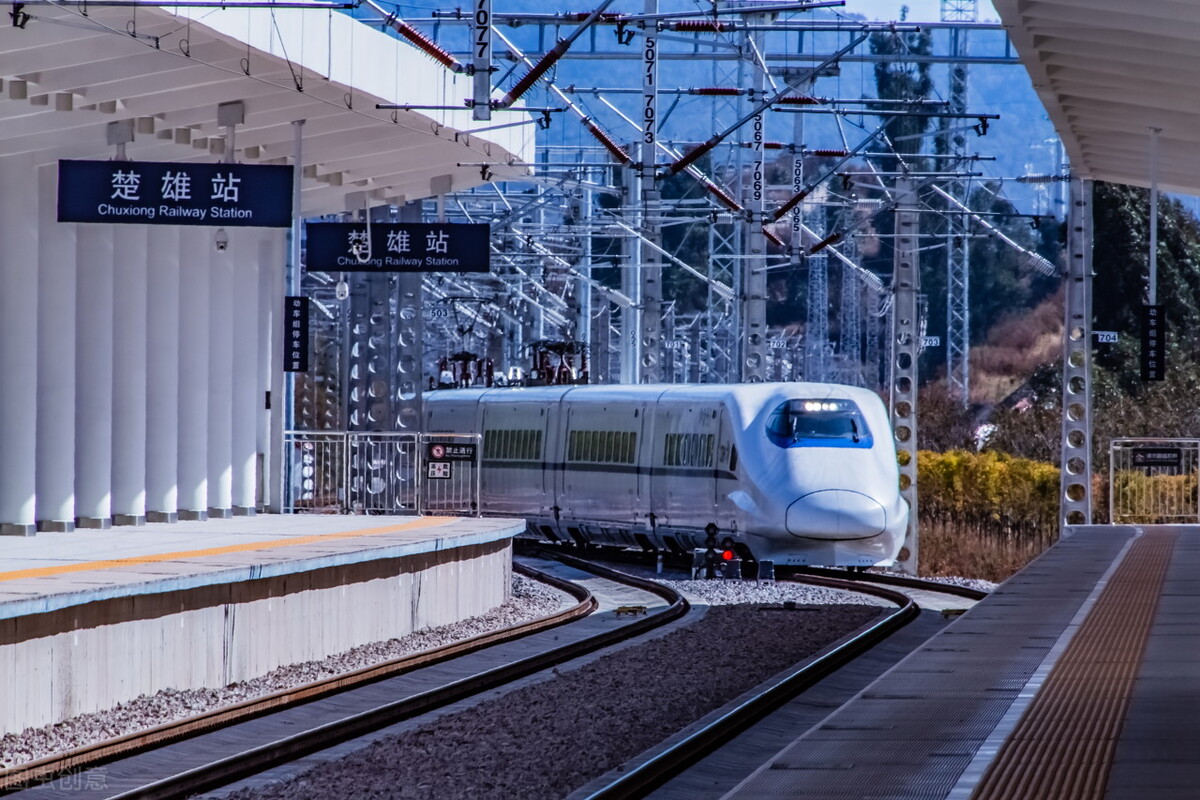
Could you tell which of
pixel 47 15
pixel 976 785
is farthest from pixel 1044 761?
pixel 47 15

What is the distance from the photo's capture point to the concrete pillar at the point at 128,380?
20.5 meters

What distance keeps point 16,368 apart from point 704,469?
453 inches

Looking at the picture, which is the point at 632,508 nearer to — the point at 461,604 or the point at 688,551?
Result: the point at 688,551

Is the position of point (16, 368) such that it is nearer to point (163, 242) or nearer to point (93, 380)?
point (93, 380)

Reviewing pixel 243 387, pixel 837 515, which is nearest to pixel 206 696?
pixel 243 387

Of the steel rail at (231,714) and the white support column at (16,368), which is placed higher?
the white support column at (16,368)

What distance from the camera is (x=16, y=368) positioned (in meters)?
18.5

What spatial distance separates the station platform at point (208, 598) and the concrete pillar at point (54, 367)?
1.98ft

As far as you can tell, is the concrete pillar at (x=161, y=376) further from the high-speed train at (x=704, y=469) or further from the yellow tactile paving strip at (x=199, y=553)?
the high-speed train at (x=704, y=469)

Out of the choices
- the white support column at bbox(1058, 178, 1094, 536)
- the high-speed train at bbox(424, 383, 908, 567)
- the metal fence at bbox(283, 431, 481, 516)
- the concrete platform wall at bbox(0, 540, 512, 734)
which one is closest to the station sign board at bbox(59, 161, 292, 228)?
the concrete platform wall at bbox(0, 540, 512, 734)

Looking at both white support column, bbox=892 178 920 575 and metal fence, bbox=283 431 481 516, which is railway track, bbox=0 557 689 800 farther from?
white support column, bbox=892 178 920 575

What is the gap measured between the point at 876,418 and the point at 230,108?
10.8 metres

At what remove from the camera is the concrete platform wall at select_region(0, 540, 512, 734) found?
11594 mm

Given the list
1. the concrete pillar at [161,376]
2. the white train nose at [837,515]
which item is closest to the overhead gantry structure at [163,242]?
the concrete pillar at [161,376]
